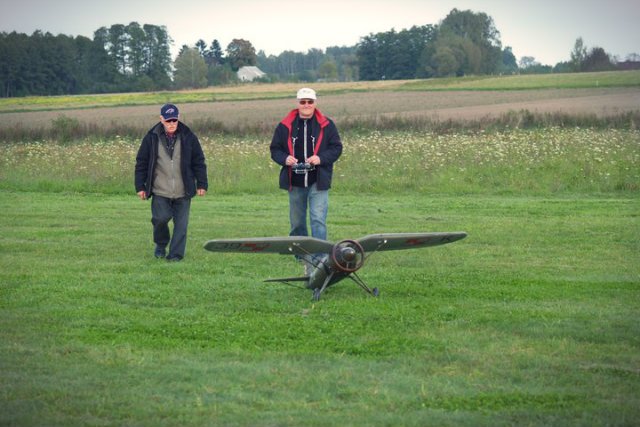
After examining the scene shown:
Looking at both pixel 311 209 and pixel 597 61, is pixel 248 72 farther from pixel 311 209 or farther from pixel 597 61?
pixel 311 209

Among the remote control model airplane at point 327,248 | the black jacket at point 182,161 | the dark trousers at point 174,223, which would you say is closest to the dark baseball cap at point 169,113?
the black jacket at point 182,161

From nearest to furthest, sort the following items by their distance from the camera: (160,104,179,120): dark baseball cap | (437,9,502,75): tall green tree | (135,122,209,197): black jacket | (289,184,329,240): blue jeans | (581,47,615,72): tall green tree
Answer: (289,184,329,240): blue jeans
(160,104,179,120): dark baseball cap
(135,122,209,197): black jacket
(581,47,615,72): tall green tree
(437,9,502,75): tall green tree

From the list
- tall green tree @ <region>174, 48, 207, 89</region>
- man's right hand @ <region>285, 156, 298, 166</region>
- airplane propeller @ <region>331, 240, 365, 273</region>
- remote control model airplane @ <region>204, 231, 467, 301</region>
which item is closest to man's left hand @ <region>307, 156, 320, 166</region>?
man's right hand @ <region>285, 156, 298, 166</region>

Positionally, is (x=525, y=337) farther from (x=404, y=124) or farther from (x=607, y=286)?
(x=404, y=124)

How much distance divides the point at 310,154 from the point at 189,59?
74538 mm

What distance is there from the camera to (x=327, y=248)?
1012cm

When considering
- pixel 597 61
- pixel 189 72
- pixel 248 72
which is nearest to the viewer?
pixel 189 72

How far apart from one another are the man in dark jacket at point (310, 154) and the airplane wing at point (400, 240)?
1376 millimetres

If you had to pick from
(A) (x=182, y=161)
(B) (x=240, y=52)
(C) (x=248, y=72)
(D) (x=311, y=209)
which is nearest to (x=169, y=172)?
(A) (x=182, y=161)

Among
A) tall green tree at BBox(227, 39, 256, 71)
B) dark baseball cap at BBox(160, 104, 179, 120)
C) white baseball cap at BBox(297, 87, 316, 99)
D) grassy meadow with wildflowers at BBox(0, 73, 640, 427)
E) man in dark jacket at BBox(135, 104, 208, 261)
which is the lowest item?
grassy meadow with wildflowers at BBox(0, 73, 640, 427)

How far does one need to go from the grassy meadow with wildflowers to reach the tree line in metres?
25.9

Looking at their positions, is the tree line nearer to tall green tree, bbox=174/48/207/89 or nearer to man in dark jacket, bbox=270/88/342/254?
tall green tree, bbox=174/48/207/89

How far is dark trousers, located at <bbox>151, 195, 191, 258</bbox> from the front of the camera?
1277 centimetres

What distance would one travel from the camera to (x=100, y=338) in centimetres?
832
